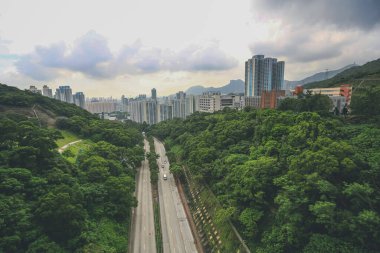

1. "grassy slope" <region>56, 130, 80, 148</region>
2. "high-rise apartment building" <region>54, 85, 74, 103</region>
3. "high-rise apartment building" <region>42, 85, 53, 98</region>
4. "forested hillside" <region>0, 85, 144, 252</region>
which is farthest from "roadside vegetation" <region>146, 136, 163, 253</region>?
"high-rise apartment building" <region>54, 85, 74, 103</region>

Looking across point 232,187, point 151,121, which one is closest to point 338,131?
point 232,187

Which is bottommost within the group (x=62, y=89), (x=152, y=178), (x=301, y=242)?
(x=152, y=178)

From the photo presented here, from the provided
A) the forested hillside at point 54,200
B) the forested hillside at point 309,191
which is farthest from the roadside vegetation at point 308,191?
the forested hillside at point 54,200

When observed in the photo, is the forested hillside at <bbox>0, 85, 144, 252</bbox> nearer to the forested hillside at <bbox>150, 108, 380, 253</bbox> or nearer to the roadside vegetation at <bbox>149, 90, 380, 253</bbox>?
the roadside vegetation at <bbox>149, 90, 380, 253</bbox>

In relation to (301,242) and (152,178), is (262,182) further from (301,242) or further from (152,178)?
(152,178)

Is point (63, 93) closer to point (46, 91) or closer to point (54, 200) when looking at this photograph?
point (46, 91)
